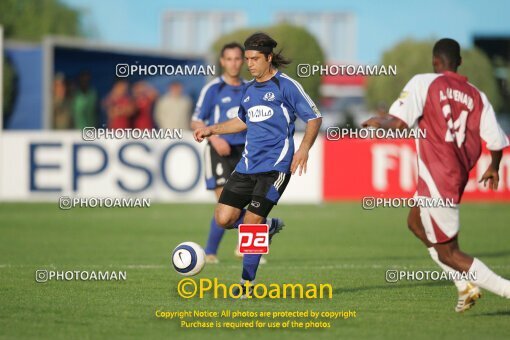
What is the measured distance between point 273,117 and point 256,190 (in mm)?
705

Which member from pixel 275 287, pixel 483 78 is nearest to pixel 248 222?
pixel 275 287

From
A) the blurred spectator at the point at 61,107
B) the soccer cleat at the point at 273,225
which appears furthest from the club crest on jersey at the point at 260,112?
the blurred spectator at the point at 61,107

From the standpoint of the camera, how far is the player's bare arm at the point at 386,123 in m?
8.30

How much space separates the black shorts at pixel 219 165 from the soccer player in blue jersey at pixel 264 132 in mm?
3175

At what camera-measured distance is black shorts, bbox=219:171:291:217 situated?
10047 millimetres

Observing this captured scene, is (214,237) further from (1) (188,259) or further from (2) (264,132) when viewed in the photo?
(2) (264,132)

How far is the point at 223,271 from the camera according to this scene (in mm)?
12227

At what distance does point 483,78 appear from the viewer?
42062 millimetres

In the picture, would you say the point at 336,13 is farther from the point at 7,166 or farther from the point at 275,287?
the point at 275,287

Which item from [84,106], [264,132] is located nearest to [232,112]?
[264,132]

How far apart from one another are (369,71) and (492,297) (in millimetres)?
5318

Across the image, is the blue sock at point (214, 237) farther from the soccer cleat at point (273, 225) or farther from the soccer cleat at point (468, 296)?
the soccer cleat at point (468, 296)

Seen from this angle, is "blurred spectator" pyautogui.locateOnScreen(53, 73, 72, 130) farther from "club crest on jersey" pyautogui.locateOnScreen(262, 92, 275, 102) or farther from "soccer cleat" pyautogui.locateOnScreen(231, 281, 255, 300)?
"soccer cleat" pyautogui.locateOnScreen(231, 281, 255, 300)

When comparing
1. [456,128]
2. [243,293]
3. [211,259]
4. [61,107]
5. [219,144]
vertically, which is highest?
[456,128]
